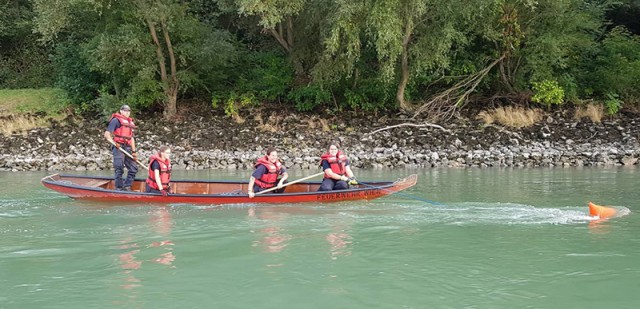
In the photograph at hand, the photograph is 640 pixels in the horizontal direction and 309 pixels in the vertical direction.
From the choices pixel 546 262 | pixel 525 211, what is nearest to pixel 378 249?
pixel 546 262

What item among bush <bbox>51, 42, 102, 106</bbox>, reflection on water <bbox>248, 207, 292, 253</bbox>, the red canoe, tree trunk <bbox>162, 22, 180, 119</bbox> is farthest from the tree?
reflection on water <bbox>248, 207, 292, 253</bbox>

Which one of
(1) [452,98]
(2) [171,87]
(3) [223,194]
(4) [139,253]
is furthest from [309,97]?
(4) [139,253]

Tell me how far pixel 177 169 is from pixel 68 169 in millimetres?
3306

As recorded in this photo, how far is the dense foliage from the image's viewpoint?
19.3 m

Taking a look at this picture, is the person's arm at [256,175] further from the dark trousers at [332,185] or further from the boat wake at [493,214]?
the boat wake at [493,214]

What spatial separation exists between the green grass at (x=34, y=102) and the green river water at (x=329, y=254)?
13.2 metres

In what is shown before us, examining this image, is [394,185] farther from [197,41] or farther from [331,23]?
[197,41]

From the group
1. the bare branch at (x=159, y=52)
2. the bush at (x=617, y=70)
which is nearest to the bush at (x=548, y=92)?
the bush at (x=617, y=70)

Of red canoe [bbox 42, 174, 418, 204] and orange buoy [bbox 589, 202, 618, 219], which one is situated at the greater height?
red canoe [bbox 42, 174, 418, 204]

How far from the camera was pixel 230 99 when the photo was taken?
2322 cm

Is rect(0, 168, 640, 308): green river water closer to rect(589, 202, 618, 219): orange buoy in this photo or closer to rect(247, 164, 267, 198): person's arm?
rect(589, 202, 618, 219): orange buoy

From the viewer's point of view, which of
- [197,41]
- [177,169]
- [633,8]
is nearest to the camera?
[177,169]

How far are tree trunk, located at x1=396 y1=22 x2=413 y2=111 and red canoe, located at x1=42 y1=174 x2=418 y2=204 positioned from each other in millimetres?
9082

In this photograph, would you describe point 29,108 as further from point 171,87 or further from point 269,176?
point 269,176
